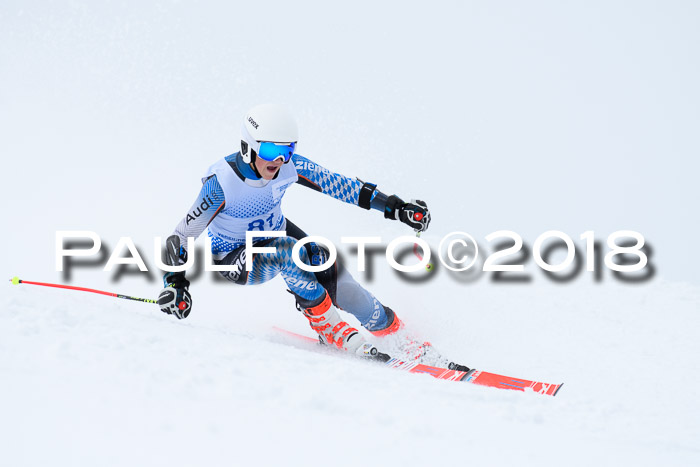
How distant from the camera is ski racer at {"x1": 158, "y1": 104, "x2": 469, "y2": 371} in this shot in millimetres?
3564

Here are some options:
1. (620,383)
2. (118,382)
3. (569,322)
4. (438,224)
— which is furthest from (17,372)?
(438,224)

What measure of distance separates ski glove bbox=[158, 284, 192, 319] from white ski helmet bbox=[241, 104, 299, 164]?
2.81ft

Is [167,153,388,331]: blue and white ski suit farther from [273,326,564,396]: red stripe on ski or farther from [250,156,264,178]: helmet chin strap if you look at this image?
[273,326,564,396]: red stripe on ski

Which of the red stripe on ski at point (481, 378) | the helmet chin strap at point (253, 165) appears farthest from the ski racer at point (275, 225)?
the red stripe on ski at point (481, 378)

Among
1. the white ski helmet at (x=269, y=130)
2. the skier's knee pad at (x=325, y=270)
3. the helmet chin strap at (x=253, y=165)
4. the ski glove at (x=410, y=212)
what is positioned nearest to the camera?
→ the white ski helmet at (x=269, y=130)

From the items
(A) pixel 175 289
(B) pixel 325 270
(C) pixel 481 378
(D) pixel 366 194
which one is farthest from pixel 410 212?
(A) pixel 175 289

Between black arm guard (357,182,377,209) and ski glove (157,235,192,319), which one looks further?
black arm guard (357,182,377,209)

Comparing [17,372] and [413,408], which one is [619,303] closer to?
[413,408]

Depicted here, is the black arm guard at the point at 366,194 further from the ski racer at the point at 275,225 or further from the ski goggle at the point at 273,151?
the ski goggle at the point at 273,151

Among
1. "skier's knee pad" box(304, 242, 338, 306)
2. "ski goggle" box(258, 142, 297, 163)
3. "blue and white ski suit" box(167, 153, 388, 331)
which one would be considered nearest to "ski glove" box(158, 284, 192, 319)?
"blue and white ski suit" box(167, 153, 388, 331)

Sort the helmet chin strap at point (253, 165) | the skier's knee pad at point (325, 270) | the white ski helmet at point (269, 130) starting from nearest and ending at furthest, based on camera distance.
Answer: the white ski helmet at point (269, 130) < the helmet chin strap at point (253, 165) < the skier's knee pad at point (325, 270)

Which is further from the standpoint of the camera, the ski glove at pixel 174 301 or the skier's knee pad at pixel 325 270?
the skier's knee pad at pixel 325 270

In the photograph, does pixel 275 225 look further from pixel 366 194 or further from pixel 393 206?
pixel 393 206

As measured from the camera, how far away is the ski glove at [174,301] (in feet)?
11.5
